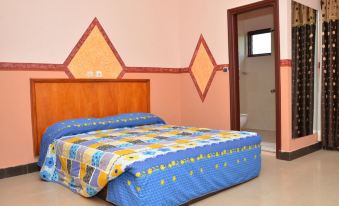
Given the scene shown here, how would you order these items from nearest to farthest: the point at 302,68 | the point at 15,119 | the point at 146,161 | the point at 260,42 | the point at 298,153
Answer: the point at 146,161
the point at 15,119
the point at 298,153
the point at 302,68
the point at 260,42

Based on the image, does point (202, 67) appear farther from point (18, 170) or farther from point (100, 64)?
point (18, 170)

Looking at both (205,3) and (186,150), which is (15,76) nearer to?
(186,150)

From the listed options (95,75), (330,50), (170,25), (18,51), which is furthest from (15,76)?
(330,50)

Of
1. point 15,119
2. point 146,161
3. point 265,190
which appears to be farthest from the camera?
point 15,119

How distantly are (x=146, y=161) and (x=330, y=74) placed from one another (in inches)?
118

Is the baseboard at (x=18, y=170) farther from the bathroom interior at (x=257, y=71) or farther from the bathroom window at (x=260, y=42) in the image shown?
the bathroom window at (x=260, y=42)

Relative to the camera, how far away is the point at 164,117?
15.8ft

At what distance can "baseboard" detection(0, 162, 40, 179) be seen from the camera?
3.27 m

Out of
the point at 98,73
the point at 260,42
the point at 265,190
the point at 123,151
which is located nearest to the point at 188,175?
the point at 123,151

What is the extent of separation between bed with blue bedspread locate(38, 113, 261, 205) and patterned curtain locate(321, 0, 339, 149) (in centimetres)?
161

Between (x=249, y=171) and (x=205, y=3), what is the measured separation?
8.79 ft

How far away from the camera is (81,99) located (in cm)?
383

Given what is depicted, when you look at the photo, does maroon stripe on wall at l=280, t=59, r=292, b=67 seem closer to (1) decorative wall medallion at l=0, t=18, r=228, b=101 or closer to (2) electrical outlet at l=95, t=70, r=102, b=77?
(1) decorative wall medallion at l=0, t=18, r=228, b=101

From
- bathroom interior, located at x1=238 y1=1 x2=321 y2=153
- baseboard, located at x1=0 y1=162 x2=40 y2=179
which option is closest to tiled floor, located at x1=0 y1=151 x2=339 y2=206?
baseboard, located at x1=0 y1=162 x2=40 y2=179
